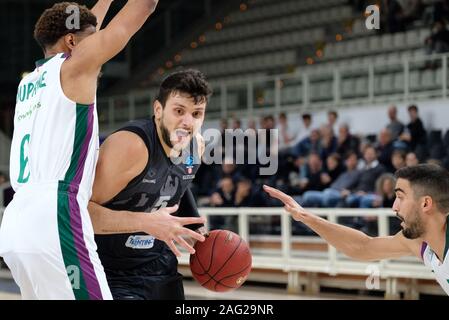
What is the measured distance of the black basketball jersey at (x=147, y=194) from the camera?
410cm

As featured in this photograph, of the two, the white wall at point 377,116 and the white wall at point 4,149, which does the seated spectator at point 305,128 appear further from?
the white wall at point 4,149

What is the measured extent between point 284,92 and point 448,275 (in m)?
10.2

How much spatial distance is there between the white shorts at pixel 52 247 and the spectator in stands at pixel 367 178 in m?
6.54

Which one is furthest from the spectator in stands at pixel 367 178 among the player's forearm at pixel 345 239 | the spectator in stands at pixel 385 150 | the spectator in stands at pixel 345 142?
the player's forearm at pixel 345 239

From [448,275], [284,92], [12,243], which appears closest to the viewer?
[12,243]

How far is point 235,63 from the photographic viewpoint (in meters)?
17.6

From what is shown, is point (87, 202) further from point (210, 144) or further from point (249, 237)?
point (210, 144)

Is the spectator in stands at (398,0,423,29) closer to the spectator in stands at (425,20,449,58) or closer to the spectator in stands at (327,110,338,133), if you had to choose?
the spectator in stands at (425,20,449,58)

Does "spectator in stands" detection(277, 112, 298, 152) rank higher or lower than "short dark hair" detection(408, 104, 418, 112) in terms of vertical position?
lower

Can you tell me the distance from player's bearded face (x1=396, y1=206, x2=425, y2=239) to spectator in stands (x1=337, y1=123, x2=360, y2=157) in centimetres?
716

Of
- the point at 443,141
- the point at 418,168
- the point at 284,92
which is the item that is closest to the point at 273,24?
the point at 284,92

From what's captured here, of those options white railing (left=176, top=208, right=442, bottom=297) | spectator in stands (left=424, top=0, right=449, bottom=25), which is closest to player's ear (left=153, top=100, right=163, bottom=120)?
white railing (left=176, top=208, right=442, bottom=297)

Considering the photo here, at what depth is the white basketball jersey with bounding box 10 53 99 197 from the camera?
3535 mm

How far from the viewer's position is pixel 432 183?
4.23 meters
